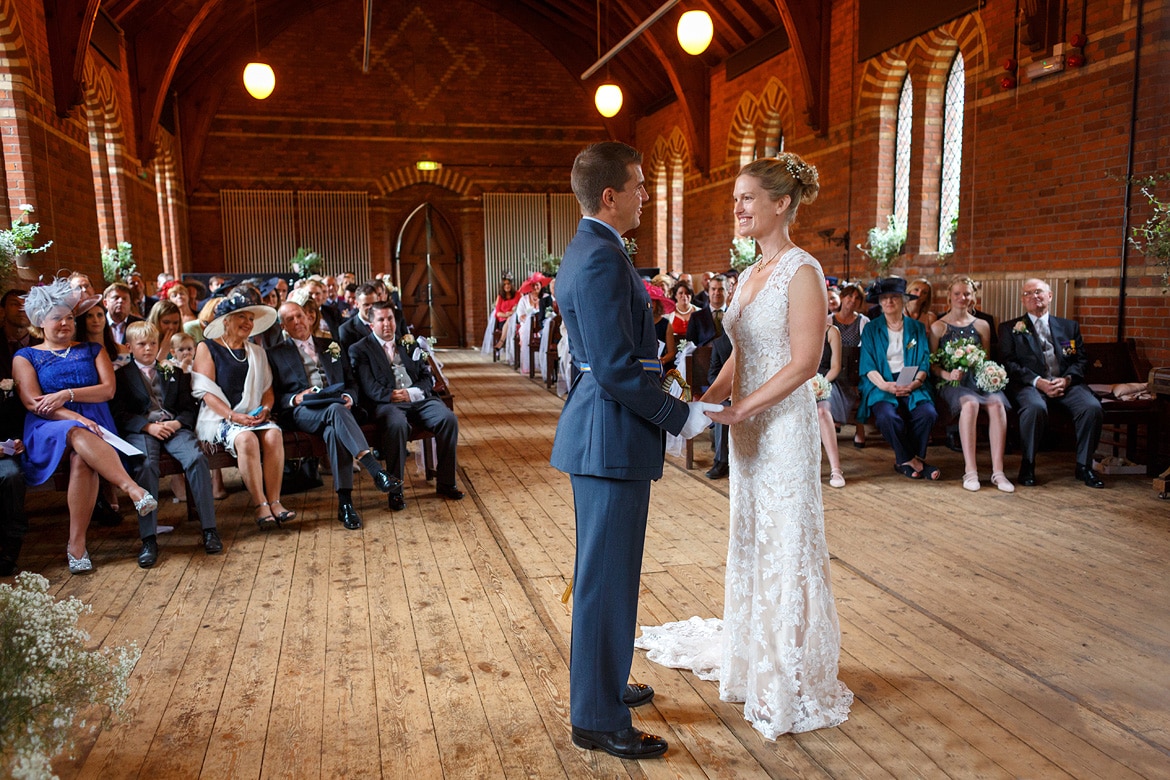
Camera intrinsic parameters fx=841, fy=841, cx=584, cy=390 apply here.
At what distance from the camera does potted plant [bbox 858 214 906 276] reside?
954 cm

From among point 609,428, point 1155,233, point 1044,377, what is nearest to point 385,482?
point 609,428

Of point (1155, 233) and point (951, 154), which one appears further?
point (951, 154)

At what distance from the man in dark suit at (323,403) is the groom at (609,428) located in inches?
109

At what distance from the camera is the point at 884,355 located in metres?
5.90

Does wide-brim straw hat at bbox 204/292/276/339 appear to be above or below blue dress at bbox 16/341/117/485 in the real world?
above

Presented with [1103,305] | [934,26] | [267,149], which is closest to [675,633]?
[1103,305]

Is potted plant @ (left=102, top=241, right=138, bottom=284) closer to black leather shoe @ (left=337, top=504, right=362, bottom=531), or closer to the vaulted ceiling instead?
the vaulted ceiling

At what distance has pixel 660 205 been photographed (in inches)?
657

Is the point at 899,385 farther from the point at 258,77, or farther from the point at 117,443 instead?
the point at 258,77

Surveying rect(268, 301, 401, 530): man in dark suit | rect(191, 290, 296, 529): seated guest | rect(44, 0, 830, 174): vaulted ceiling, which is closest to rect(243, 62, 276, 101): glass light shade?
rect(44, 0, 830, 174): vaulted ceiling

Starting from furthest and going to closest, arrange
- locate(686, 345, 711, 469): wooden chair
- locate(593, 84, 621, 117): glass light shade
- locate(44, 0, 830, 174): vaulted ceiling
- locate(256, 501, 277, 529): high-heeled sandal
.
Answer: locate(593, 84, 621, 117): glass light shade, locate(44, 0, 830, 174): vaulted ceiling, locate(686, 345, 711, 469): wooden chair, locate(256, 501, 277, 529): high-heeled sandal

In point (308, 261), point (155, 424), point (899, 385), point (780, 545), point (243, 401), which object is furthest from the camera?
point (308, 261)

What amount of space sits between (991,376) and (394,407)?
393 cm

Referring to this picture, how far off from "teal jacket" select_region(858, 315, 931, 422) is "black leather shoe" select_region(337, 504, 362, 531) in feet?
11.6
